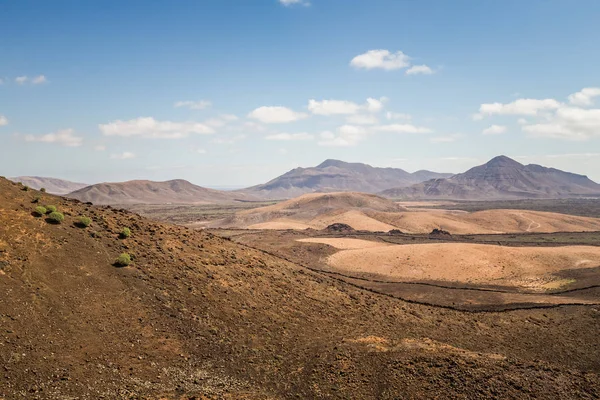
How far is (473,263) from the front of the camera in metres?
58.7

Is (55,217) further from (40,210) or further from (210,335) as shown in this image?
(210,335)

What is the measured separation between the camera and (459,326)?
107 feet

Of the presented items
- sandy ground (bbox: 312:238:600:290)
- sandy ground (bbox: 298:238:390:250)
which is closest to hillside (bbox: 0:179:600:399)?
sandy ground (bbox: 312:238:600:290)

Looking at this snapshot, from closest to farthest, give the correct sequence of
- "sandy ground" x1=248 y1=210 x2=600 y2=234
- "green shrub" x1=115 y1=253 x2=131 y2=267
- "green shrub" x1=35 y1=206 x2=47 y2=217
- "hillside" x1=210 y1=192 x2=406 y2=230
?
1. "green shrub" x1=115 y1=253 x2=131 y2=267
2. "green shrub" x1=35 y1=206 x2=47 y2=217
3. "sandy ground" x1=248 y1=210 x2=600 y2=234
4. "hillside" x1=210 y1=192 x2=406 y2=230

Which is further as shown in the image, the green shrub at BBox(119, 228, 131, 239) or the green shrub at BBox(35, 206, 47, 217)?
the green shrub at BBox(119, 228, 131, 239)

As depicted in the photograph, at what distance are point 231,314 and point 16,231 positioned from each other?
52.8 feet

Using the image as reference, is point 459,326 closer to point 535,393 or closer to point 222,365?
point 535,393

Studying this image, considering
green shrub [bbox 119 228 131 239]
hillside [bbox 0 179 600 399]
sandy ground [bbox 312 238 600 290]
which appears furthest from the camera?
sandy ground [bbox 312 238 600 290]

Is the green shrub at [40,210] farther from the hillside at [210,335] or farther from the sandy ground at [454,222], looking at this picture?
the sandy ground at [454,222]

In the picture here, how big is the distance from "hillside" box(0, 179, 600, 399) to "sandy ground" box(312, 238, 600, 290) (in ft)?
62.9

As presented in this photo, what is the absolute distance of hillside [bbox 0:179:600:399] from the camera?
63.0ft

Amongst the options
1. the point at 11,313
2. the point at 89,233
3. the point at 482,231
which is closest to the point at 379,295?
the point at 89,233

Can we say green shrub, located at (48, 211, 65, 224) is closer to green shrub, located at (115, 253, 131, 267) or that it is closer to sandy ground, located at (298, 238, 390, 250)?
green shrub, located at (115, 253, 131, 267)

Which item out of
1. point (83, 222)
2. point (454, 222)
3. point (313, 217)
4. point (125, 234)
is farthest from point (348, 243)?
point (313, 217)
